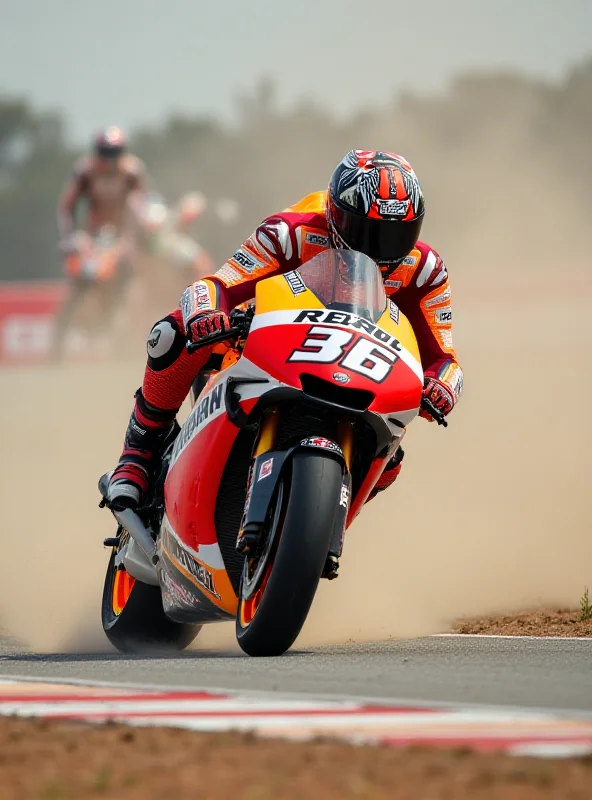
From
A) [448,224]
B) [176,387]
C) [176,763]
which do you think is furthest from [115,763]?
[448,224]

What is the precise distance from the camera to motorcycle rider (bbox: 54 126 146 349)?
22.4 meters

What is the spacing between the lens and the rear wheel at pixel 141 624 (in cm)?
653

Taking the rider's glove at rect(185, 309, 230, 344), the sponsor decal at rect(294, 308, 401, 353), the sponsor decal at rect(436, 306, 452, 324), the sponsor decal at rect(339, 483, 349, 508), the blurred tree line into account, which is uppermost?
the sponsor decal at rect(294, 308, 401, 353)

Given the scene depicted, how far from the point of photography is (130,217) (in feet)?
79.5

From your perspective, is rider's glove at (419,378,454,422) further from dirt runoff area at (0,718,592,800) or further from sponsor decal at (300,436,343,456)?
dirt runoff area at (0,718,592,800)

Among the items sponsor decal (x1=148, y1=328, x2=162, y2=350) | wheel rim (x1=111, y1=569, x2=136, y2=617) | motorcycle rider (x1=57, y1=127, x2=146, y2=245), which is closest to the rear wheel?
wheel rim (x1=111, y1=569, x2=136, y2=617)

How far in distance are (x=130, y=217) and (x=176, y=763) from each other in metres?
21.7

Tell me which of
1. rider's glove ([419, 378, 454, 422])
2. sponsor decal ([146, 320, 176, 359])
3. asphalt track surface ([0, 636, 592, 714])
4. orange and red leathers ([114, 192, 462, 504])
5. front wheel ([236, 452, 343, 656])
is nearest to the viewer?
asphalt track surface ([0, 636, 592, 714])

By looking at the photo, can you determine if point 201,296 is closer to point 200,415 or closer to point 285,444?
point 200,415

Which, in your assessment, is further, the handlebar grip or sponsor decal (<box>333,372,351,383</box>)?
the handlebar grip

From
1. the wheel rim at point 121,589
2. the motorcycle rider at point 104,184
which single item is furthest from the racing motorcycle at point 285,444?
the motorcycle rider at point 104,184

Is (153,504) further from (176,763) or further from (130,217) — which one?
(130,217)

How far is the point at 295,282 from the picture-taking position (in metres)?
5.32

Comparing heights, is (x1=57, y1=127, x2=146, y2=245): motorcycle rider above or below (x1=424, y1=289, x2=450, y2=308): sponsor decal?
below
